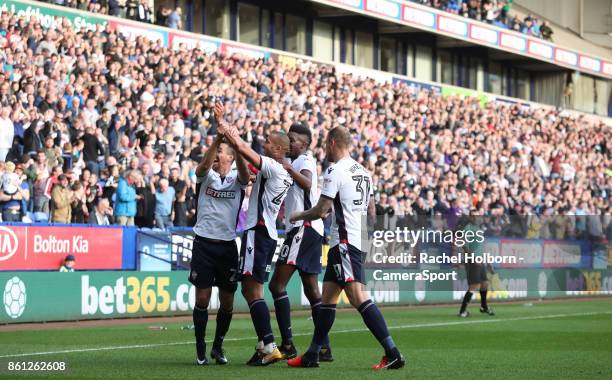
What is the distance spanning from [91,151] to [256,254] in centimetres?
1173

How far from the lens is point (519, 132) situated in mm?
46812

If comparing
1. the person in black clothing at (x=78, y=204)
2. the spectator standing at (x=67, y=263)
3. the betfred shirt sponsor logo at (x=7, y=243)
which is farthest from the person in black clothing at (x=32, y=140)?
the betfred shirt sponsor logo at (x=7, y=243)

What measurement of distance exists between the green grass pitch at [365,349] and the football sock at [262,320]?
1.17 feet

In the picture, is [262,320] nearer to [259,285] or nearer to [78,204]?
[259,285]

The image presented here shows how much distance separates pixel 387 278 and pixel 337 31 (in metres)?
21.5

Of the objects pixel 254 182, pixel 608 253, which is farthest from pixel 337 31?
pixel 254 182

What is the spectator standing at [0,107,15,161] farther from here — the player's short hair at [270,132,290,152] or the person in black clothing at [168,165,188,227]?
the player's short hair at [270,132,290,152]

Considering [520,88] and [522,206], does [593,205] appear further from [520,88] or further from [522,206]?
[520,88]

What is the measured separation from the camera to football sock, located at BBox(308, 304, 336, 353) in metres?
12.1

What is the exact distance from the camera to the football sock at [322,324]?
12.1 meters

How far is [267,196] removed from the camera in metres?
12.4

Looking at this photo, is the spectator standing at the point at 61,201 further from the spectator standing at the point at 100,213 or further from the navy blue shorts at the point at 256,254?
the navy blue shorts at the point at 256,254

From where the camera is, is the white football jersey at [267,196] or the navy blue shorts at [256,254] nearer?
the navy blue shorts at [256,254]

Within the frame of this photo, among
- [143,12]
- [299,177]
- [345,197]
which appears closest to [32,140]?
[299,177]
